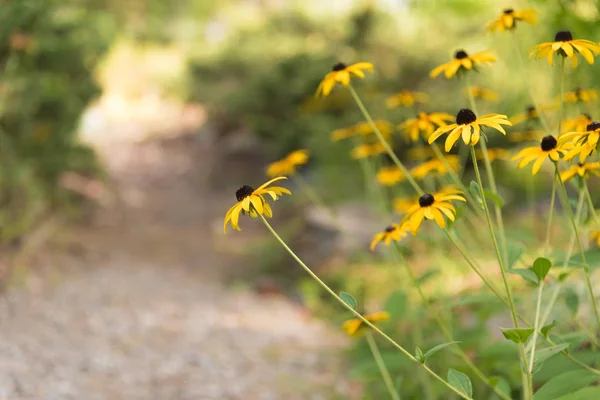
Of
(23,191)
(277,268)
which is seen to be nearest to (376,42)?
(277,268)

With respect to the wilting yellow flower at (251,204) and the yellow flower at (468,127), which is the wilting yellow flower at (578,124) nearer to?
the yellow flower at (468,127)

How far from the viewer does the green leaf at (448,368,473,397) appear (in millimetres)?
1199

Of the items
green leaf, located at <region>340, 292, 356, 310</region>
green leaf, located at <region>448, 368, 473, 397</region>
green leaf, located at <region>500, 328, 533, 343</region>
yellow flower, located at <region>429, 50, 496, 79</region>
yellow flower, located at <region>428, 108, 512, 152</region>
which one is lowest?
green leaf, located at <region>448, 368, 473, 397</region>

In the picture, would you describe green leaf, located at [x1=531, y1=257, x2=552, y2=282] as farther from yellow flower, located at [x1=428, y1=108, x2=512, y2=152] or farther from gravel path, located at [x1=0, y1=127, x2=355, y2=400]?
gravel path, located at [x1=0, y1=127, x2=355, y2=400]

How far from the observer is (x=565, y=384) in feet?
4.40

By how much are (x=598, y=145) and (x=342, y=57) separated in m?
5.25

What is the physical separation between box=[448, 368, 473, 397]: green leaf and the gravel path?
4.83 ft

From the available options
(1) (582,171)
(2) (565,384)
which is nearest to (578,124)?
(1) (582,171)

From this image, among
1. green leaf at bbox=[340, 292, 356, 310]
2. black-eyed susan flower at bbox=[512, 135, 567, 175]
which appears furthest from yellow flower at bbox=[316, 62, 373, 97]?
green leaf at bbox=[340, 292, 356, 310]

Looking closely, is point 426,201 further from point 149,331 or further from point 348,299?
point 149,331

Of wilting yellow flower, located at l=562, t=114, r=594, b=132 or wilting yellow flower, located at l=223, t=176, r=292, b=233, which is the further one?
wilting yellow flower, located at l=562, t=114, r=594, b=132

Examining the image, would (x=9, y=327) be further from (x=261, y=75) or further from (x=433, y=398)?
(x=261, y=75)

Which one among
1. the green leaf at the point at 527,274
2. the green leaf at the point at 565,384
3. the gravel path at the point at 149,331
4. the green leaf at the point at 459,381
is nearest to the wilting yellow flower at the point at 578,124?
the green leaf at the point at 527,274

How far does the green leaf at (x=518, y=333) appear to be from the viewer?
1128 mm
